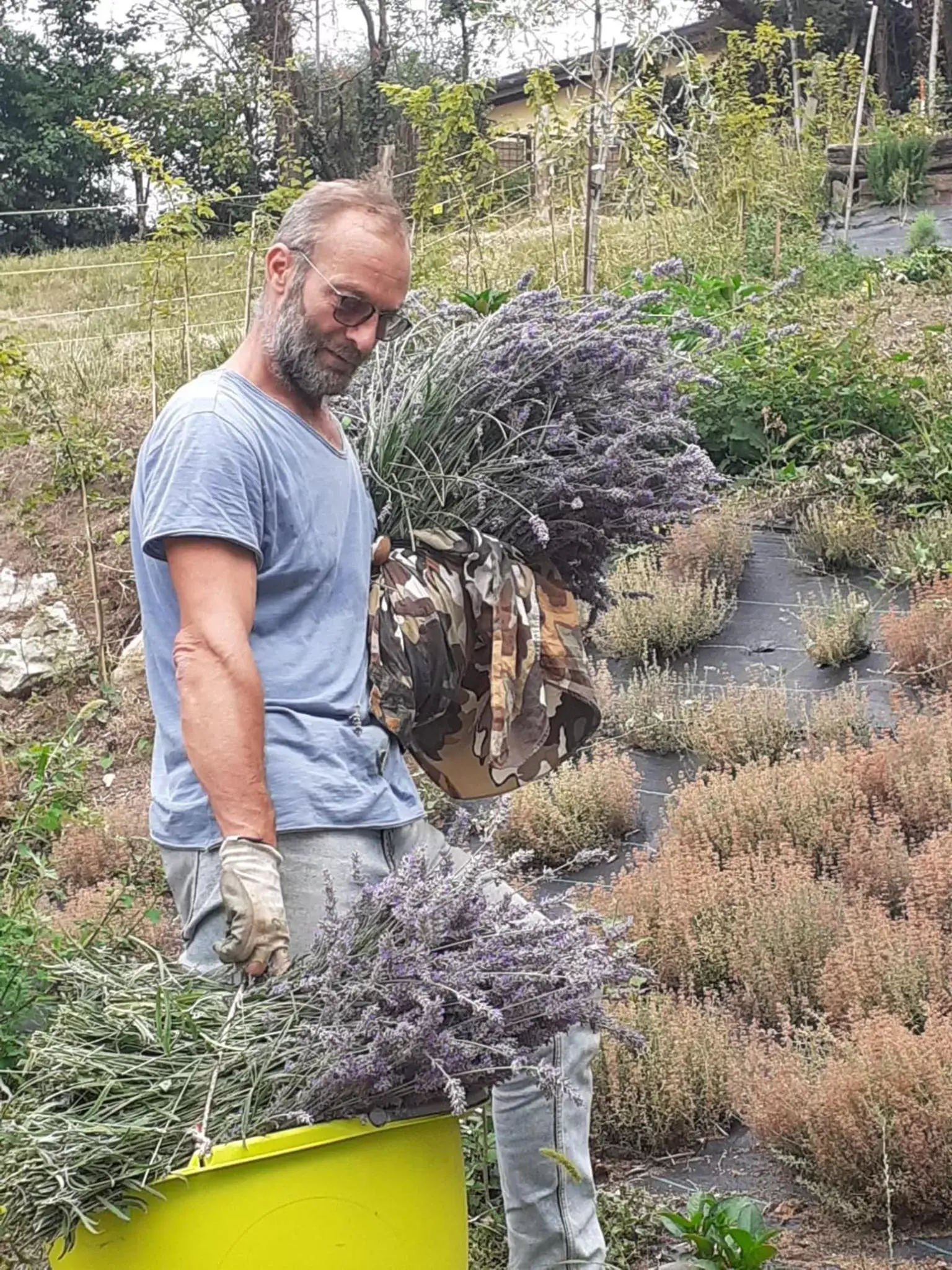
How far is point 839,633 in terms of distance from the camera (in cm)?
639

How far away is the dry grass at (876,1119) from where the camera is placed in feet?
10.6

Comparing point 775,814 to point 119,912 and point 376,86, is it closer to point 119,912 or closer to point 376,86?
point 119,912

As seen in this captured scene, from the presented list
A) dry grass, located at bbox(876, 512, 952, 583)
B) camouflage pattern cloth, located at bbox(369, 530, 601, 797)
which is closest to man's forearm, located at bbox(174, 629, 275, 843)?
camouflage pattern cloth, located at bbox(369, 530, 601, 797)

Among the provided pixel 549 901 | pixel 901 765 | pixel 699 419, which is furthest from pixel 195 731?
pixel 699 419

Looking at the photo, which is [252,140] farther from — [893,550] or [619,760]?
→ [619,760]

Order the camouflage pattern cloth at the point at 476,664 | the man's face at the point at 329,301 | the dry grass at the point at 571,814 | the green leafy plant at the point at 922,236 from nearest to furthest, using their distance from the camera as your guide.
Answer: the man's face at the point at 329,301 → the camouflage pattern cloth at the point at 476,664 → the dry grass at the point at 571,814 → the green leafy plant at the point at 922,236

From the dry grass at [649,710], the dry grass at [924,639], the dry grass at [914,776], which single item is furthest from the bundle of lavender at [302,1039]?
the dry grass at [924,639]

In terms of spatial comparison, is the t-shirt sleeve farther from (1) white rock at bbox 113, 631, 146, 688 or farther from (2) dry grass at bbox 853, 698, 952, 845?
(1) white rock at bbox 113, 631, 146, 688

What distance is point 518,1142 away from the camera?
107 inches

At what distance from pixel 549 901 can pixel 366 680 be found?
49 centimetres

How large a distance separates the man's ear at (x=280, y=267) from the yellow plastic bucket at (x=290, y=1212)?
4.53 feet

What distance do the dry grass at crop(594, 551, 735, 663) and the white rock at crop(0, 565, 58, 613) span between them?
3.36 meters

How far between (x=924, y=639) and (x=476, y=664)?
135 inches

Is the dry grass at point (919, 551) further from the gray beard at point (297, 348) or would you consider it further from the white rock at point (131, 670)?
the gray beard at point (297, 348)
